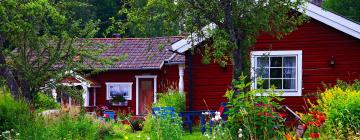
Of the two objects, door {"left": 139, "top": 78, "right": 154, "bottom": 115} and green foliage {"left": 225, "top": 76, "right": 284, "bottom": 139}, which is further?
door {"left": 139, "top": 78, "right": 154, "bottom": 115}

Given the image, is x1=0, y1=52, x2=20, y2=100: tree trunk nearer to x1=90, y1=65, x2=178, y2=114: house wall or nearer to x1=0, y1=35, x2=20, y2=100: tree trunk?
x1=0, y1=35, x2=20, y2=100: tree trunk

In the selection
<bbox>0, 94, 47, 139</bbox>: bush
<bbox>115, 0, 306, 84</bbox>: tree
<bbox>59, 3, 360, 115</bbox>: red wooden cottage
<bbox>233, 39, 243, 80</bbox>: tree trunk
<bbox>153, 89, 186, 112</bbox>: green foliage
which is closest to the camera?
<bbox>0, 94, 47, 139</bbox>: bush

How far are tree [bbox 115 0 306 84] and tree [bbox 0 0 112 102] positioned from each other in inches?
71.3

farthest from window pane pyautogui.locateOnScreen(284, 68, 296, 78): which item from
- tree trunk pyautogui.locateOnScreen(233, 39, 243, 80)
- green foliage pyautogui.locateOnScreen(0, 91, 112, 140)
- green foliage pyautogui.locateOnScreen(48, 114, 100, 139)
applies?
green foliage pyautogui.locateOnScreen(0, 91, 112, 140)

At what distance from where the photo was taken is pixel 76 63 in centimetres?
1289

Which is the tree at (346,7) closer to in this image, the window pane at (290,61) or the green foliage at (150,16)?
the window pane at (290,61)

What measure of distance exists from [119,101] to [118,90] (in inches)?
20.3

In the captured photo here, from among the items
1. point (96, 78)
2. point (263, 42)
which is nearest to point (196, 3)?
point (263, 42)

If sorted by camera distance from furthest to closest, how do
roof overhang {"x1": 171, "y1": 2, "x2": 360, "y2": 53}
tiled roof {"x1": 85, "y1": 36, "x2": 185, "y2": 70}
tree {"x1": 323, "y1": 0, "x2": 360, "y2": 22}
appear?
tree {"x1": 323, "y1": 0, "x2": 360, "y2": 22}, tiled roof {"x1": 85, "y1": 36, "x2": 185, "y2": 70}, roof overhang {"x1": 171, "y1": 2, "x2": 360, "y2": 53}

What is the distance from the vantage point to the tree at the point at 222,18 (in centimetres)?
1059

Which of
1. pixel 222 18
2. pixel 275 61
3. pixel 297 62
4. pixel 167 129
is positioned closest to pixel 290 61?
pixel 297 62

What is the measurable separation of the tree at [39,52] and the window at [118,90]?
403 inches

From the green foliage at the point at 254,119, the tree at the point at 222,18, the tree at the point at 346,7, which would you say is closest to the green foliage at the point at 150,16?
the tree at the point at 222,18

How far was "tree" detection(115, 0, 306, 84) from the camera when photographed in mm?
10586
